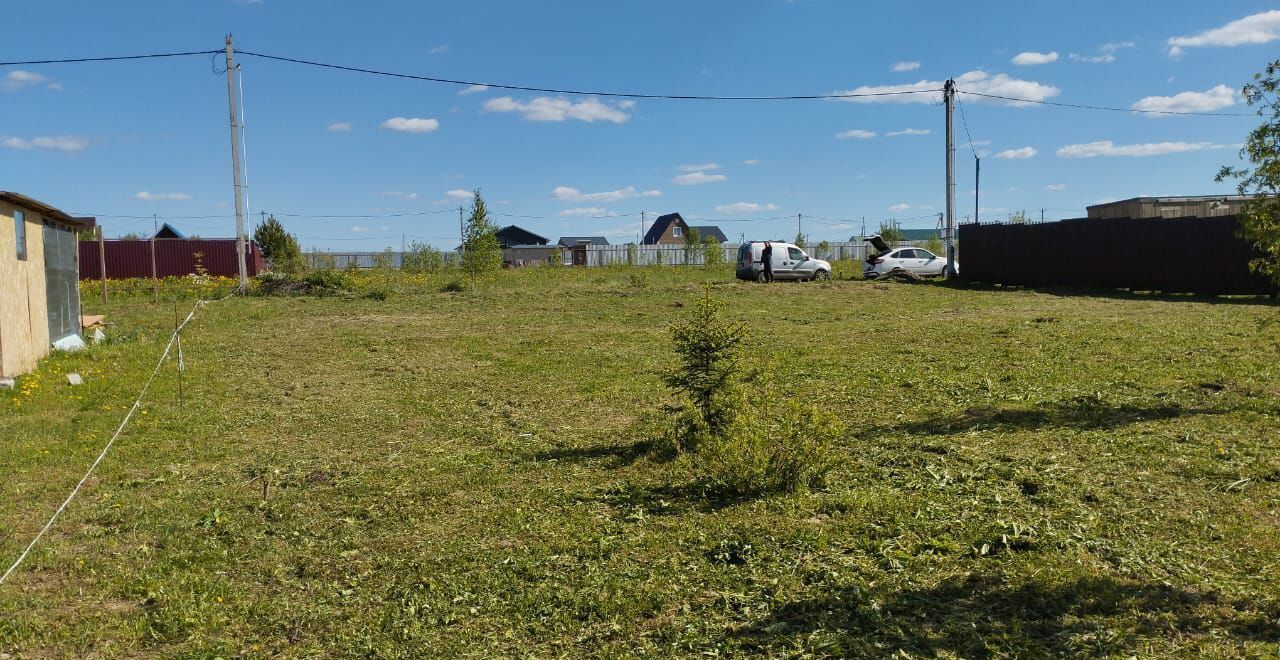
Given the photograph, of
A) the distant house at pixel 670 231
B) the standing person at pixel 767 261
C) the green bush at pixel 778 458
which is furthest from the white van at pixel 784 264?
the distant house at pixel 670 231

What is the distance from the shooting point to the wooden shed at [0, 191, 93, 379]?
10320 mm

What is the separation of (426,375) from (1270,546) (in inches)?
347

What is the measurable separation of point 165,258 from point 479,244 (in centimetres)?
2061

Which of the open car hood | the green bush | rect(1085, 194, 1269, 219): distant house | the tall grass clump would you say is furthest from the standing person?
the green bush

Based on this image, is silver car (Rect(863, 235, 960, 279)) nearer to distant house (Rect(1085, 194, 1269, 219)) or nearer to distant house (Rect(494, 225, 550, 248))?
distant house (Rect(1085, 194, 1269, 219))

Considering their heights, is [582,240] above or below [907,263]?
above

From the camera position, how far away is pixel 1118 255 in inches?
907

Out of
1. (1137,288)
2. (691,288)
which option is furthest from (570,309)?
(1137,288)

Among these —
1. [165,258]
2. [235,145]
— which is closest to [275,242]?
[165,258]

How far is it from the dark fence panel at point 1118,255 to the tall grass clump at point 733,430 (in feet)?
48.4

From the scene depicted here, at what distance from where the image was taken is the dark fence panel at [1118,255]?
19.9m

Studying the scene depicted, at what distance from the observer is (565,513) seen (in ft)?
17.1

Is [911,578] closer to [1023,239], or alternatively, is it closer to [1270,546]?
[1270,546]

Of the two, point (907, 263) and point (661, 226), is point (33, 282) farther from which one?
point (661, 226)
